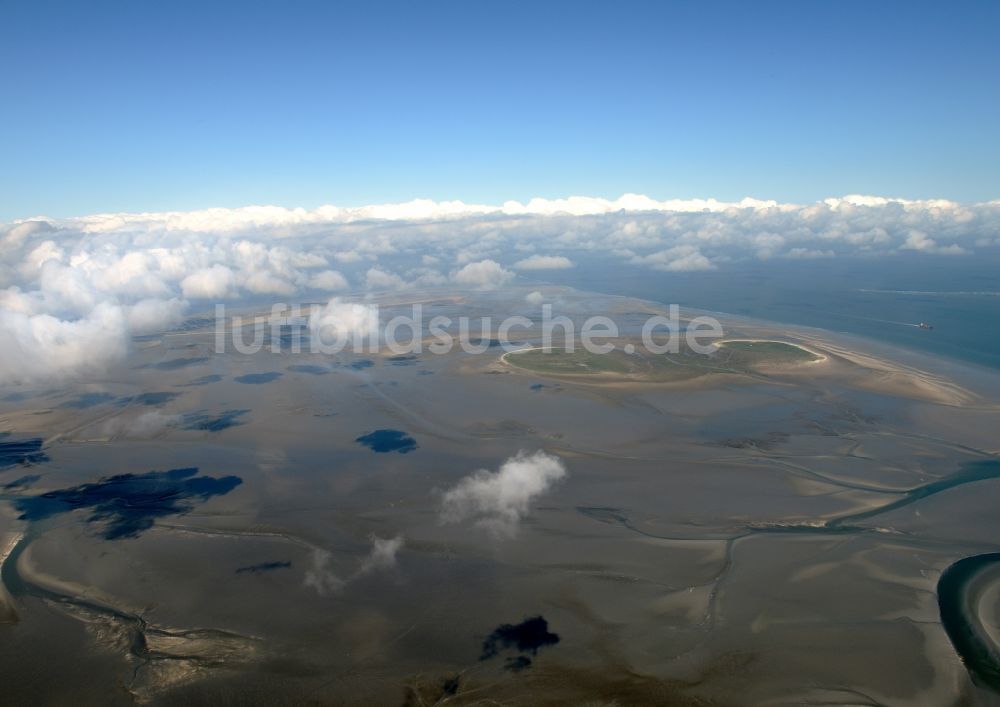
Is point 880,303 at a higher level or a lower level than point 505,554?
higher

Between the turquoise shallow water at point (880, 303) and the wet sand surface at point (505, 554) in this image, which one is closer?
the wet sand surface at point (505, 554)

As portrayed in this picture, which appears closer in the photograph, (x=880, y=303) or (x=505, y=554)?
(x=505, y=554)

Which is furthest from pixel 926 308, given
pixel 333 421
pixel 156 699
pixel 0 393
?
pixel 0 393

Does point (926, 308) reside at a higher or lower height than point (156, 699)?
higher

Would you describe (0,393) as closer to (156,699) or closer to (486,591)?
(156,699)

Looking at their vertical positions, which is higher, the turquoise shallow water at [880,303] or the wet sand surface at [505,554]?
the turquoise shallow water at [880,303]
